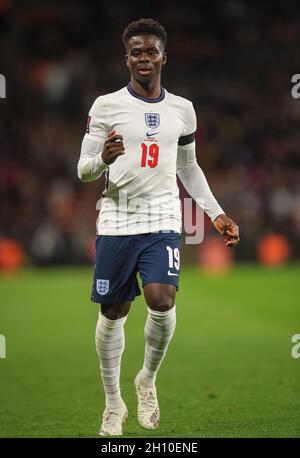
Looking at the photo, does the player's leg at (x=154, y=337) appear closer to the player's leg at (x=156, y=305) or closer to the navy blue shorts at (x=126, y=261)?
the player's leg at (x=156, y=305)

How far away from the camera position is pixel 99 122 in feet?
18.9

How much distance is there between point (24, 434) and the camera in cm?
570

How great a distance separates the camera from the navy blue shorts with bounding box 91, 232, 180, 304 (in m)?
5.76

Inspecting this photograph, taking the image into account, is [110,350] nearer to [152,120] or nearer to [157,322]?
[157,322]

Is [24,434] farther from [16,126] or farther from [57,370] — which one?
[16,126]

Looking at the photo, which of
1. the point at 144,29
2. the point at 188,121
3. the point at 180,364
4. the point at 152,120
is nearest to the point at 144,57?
the point at 144,29

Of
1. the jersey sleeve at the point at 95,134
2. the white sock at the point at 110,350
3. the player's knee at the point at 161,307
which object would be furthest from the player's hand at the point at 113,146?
the white sock at the point at 110,350

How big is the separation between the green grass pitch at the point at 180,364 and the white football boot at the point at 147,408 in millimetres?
71

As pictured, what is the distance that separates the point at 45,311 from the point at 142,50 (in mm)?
7720

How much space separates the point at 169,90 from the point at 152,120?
15926 mm

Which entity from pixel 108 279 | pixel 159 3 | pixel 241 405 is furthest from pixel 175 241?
pixel 159 3

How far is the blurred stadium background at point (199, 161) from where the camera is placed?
38.5ft

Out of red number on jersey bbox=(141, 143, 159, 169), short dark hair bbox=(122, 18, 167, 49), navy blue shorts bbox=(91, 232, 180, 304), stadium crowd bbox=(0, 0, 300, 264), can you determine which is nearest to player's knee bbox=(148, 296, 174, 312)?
navy blue shorts bbox=(91, 232, 180, 304)

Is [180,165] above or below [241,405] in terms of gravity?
above
